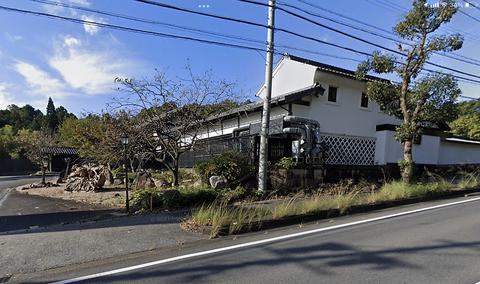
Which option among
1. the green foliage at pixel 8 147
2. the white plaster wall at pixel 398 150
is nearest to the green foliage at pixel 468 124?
the white plaster wall at pixel 398 150

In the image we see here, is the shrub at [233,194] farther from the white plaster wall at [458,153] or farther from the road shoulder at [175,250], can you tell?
the white plaster wall at [458,153]

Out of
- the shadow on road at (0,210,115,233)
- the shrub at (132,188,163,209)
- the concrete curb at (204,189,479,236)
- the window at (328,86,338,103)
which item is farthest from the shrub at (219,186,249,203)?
the window at (328,86,338,103)

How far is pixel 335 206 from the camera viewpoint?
10.4m

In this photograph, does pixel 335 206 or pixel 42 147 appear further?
pixel 42 147

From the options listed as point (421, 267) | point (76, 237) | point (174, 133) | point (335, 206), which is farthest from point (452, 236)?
point (174, 133)

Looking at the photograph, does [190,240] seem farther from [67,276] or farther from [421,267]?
[421,267]

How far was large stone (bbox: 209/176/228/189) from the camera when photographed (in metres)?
13.2

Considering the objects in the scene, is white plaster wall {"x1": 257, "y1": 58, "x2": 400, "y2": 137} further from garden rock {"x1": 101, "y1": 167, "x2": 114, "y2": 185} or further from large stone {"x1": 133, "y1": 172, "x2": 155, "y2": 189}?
garden rock {"x1": 101, "y1": 167, "x2": 114, "y2": 185}

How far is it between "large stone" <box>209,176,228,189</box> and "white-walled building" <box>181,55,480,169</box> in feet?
7.27

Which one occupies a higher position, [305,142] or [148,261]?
[305,142]

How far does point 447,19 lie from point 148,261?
13.5m

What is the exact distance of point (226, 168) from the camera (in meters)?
13.7

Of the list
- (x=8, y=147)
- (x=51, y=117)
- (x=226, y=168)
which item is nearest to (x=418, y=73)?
(x=226, y=168)

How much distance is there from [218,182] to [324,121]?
7255mm
